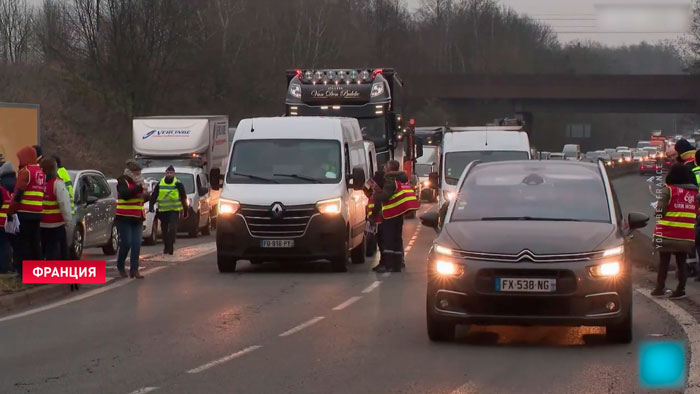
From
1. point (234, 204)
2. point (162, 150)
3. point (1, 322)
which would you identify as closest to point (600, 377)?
point (1, 322)

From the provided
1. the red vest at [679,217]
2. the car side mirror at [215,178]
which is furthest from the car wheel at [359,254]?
the red vest at [679,217]

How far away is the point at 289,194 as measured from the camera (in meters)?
19.8

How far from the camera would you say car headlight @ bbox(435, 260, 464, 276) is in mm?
11102

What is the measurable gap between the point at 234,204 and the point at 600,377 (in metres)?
10.7

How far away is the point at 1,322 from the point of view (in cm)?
1384

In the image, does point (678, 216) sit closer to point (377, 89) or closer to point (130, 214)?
point (130, 214)

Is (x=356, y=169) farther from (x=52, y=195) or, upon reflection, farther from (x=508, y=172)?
(x=508, y=172)

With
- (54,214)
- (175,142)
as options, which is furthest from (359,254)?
(175,142)

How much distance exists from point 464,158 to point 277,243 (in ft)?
35.6

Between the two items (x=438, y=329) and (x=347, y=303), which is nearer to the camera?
(x=438, y=329)

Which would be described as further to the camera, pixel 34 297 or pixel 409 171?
pixel 409 171

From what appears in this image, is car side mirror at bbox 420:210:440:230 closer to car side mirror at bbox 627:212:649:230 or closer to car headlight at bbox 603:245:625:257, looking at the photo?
car side mirror at bbox 627:212:649:230

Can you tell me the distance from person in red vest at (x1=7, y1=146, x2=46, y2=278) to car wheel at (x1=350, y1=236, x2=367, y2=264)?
671 cm

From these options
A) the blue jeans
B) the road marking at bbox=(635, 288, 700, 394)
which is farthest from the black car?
the blue jeans
